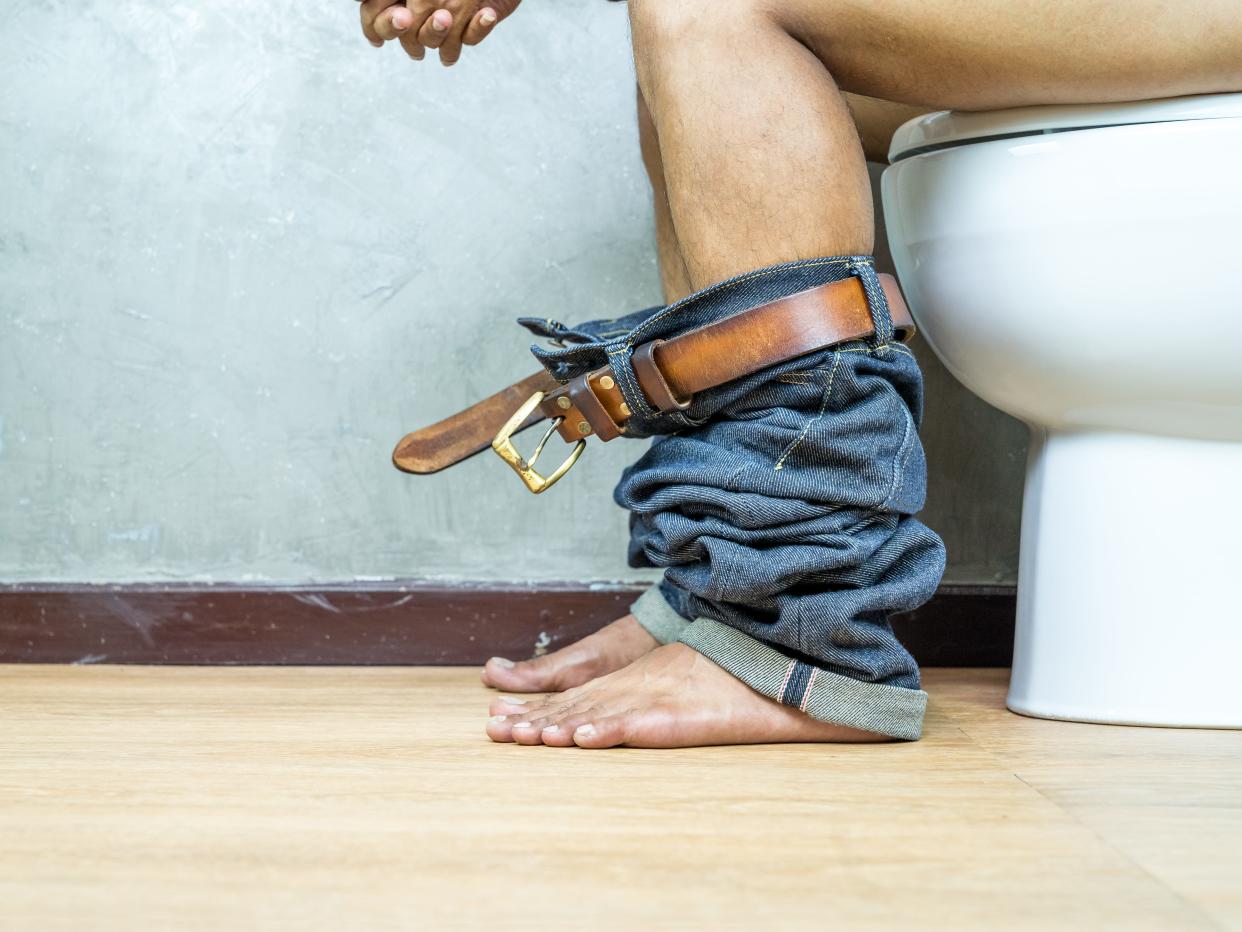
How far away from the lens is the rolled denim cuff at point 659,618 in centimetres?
94

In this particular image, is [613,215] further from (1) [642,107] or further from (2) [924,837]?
(2) [924,837]

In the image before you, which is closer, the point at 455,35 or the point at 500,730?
the point at 500,730

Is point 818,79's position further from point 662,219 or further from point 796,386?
point 662,219

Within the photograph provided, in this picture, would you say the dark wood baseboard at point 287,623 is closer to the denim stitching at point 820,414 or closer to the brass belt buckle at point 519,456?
the brass belt buckle at point 519,456

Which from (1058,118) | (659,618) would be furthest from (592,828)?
(1058,118)

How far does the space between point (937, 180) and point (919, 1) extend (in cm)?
13

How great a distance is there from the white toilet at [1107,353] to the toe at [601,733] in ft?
1.09

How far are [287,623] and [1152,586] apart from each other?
73 centimetres

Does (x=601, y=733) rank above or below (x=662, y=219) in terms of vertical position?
below

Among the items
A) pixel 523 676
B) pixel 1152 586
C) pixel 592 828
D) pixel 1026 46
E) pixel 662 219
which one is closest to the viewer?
pixel 592 828

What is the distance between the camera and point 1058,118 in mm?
740

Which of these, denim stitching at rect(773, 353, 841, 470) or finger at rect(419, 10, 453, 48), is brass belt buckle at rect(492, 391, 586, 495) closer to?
denim stitching at rect(773, 353, 841, 470)

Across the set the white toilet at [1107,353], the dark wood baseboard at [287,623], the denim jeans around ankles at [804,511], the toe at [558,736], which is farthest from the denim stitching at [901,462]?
the dark wood baseboard at [287,623]

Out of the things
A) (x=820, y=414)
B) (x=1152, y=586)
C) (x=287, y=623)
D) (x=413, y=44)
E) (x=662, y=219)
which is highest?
(x=413, y=44)
